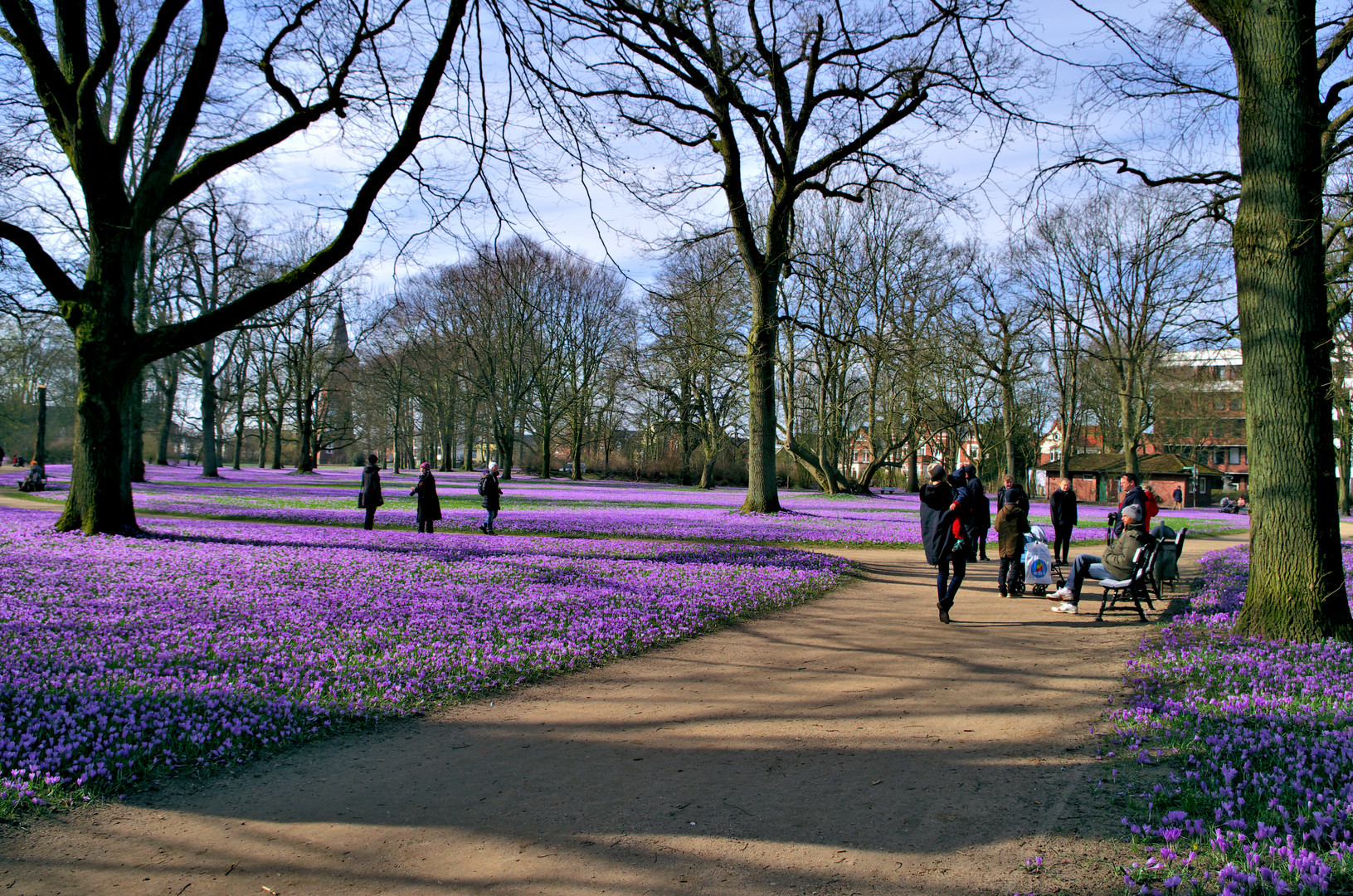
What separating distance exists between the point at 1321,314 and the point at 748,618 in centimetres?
629

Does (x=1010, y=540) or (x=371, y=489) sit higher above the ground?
(x=371, y=489)

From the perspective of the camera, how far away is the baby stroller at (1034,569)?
1138 cm

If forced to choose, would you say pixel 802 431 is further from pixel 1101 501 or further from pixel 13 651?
pixel 13 651

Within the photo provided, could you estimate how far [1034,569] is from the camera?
1147cm

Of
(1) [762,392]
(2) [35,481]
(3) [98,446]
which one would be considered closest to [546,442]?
(2) [35,481]

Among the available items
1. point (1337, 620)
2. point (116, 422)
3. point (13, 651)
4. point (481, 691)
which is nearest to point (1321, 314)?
point (1337, 620)

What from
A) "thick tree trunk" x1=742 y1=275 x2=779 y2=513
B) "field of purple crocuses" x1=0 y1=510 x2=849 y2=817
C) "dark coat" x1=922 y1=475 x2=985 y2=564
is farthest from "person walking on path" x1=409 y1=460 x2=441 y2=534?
"dark coat" x1=922 y1=475 x2=985 y2=564

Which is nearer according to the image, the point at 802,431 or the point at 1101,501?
the point at 1101,501

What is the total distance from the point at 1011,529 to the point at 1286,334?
4.58 meters

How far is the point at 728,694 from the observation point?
5.98m

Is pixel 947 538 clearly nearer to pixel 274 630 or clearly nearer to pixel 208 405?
pixel 274 630

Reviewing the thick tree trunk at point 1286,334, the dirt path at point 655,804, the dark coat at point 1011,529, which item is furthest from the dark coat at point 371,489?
the thick tree trunk at point 1286,334

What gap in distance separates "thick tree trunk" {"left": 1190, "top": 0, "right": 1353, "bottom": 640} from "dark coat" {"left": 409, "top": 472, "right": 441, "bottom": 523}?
573 inches

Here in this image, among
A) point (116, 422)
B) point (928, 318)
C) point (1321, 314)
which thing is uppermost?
point (928, 318)
